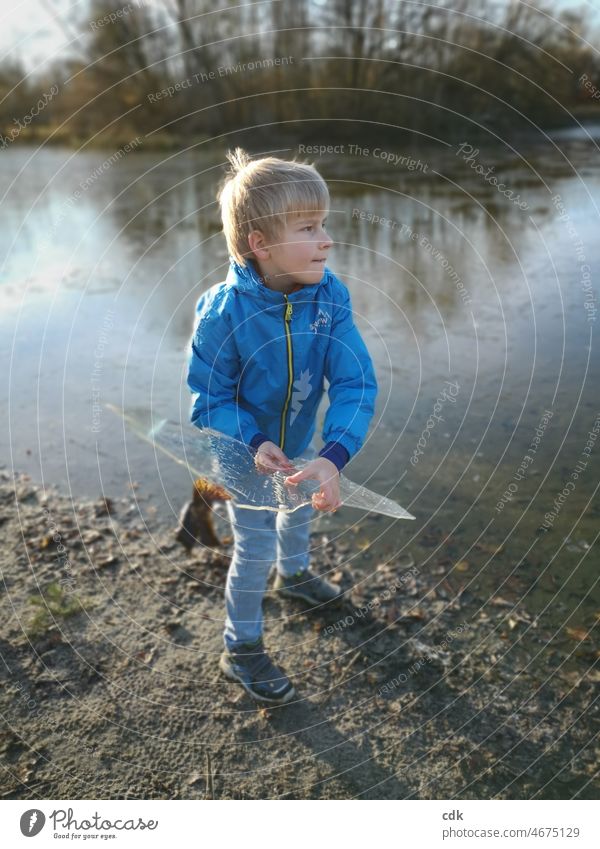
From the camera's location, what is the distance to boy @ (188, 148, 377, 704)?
290 centimetres

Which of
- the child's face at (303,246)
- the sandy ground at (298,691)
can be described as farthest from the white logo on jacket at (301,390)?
the sandy ground at (298,691)

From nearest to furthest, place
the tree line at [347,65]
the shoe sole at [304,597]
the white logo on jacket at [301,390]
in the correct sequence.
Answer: the white logo on jacket at [301,390] < the shoe sole at [304,597] < the tree line at [347,65]

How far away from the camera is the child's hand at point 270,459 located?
2945 mm

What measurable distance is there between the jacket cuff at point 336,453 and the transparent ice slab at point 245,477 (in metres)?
0.11

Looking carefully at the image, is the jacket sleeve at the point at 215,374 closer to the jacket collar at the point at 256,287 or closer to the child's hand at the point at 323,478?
the jacket collar at the point at 256,287

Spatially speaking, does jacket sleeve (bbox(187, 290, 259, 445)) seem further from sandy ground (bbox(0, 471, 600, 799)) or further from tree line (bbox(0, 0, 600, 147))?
tree line (bbox(0, 0, 600, 147))

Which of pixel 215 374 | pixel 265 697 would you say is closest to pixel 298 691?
pixel 265 697

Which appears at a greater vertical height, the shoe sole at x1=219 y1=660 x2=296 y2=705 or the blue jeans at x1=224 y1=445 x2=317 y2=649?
the blue jeans at x1=224 y1=445 x2=317 y2=649

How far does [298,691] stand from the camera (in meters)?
3.44

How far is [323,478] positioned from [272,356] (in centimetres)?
58

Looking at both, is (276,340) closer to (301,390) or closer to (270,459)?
(301,390)

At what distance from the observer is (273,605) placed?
3980 mm

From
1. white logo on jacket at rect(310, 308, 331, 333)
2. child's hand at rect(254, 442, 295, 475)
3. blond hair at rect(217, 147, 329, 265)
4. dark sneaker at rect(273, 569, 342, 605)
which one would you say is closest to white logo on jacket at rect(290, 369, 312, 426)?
white logo on jacket at rect(310, 308, 331, 333)

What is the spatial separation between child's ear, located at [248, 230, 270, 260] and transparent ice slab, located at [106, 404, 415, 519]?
789 mm
